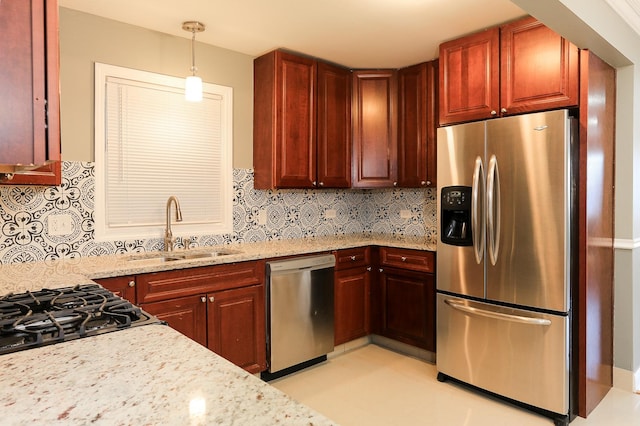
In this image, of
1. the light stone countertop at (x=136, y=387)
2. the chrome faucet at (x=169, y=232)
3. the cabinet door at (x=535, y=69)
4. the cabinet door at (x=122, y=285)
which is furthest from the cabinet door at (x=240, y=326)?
the cabinet door at (x=535, y=69)

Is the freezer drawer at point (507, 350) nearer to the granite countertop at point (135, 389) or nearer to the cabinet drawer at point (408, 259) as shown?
the cabinet drawer at point (408, 259)

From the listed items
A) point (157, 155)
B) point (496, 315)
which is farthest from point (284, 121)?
point (496, 315)

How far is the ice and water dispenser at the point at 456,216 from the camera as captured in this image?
8.90 feet

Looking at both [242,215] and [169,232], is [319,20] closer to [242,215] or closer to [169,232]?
[242,215]

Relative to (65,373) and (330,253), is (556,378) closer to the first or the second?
(330,253)

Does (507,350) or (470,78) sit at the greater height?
(470,78)

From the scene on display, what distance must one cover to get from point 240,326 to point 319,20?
2075mm

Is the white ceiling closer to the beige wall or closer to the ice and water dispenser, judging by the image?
the beige wall

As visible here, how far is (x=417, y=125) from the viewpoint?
11.7ft

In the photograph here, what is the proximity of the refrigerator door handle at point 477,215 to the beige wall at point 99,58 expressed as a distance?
6.48ft

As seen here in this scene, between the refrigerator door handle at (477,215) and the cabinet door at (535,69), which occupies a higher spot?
the cabinet door at (535,69)

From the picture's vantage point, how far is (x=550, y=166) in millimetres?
2357

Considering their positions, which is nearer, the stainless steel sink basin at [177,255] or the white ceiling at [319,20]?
the white ceiling at [319,20]

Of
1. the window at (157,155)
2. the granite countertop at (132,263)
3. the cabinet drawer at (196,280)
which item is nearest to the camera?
the granite countertop at (132,263)
